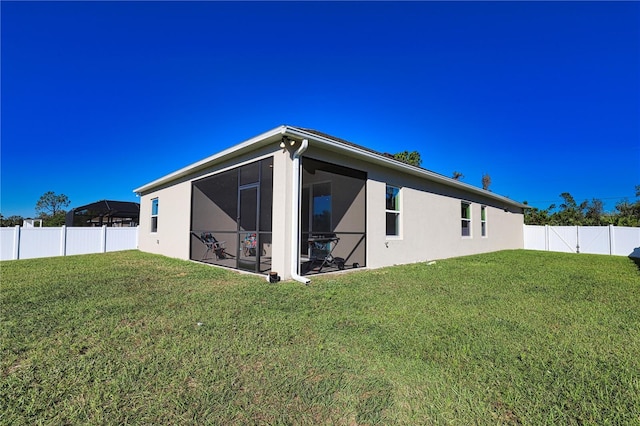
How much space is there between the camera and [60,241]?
1115 cm

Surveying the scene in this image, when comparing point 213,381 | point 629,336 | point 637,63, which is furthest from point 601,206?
point 213,381

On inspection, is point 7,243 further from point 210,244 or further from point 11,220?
point 11,220

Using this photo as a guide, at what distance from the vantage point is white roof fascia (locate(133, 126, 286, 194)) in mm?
5316

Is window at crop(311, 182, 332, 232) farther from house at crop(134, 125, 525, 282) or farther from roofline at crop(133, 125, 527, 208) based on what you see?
roofline at crop(133, 125, 527, 208)

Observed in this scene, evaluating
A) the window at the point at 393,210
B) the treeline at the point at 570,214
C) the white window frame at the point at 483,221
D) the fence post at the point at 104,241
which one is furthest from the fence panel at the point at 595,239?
the fence post at the point at 104,241

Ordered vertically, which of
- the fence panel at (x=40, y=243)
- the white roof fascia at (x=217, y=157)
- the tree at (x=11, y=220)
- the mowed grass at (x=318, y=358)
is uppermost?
the white roof fascia at (x=217, y=157)

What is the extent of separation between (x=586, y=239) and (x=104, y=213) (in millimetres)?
26628

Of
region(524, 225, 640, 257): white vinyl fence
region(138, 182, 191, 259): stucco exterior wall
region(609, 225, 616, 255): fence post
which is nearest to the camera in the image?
region(138, 182, 191, 259): stucco exterior wall

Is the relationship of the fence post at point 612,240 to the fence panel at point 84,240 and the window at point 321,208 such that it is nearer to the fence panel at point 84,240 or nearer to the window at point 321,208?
the window at point 321,208

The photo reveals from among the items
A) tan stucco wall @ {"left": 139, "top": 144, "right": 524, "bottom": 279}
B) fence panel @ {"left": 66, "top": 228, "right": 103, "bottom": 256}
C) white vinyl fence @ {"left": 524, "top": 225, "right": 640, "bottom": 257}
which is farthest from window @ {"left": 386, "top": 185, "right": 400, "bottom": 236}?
fence panel @ {"left": 66, "top": 228, "right": 103, "bottom": 256}

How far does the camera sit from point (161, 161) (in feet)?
47.0

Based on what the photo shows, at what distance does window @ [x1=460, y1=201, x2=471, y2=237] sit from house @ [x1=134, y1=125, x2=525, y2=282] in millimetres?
43

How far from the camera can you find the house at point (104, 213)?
16.5m

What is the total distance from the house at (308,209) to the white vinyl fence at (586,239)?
5.77m
